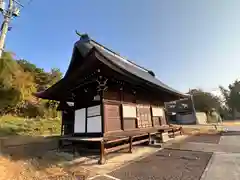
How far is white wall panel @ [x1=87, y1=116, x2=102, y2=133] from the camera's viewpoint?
6.99 meters

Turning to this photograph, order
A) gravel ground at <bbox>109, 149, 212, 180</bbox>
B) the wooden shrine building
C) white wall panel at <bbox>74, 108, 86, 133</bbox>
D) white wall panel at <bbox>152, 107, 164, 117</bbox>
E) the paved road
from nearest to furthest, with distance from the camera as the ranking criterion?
1. the paved road
2. gravel ground at <bbox>109, 149, 212, 180</bbox>
3. the wooden shrine building
4. white wall panel at <bbox>74, 108, 86, 133</bbox>
5. white wall panel at <bbox>152, 107, 164, 117</bbox>

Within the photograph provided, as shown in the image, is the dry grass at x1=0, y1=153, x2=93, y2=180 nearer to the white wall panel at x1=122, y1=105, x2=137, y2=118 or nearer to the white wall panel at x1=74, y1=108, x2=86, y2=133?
the white wall panel at x1=74, y1=108, x2=86, y2=133

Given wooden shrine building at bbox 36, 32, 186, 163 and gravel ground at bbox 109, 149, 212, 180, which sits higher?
wooden shrine building at bbox 36, 32, 186, 163

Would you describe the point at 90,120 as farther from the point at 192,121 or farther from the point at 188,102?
the point at 188,102

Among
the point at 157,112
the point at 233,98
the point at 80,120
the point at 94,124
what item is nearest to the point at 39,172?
the point at 94,124

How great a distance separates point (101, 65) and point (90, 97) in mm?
2538

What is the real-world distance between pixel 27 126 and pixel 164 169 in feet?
45.1

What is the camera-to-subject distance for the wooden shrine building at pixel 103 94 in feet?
20.4

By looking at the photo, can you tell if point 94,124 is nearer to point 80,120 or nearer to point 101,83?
point 80,120

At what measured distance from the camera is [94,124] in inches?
285

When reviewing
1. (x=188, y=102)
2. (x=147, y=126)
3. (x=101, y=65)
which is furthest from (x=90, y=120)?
(x=188, y=102)

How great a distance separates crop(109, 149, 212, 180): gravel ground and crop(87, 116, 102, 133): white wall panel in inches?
88.0

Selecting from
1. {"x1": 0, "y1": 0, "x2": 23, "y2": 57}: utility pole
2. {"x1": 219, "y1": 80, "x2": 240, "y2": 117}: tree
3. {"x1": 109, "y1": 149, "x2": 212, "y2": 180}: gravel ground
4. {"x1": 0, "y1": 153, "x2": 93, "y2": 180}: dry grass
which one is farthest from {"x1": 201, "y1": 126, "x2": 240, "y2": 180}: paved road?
{"x1": 219, "y1": 80, "x2": 240, "y2": 117}: tree

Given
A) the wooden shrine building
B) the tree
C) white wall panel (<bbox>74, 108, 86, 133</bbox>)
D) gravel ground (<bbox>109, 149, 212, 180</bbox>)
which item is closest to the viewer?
gravel ground (<bbox>109, 149, 212, 180</bbox>)
